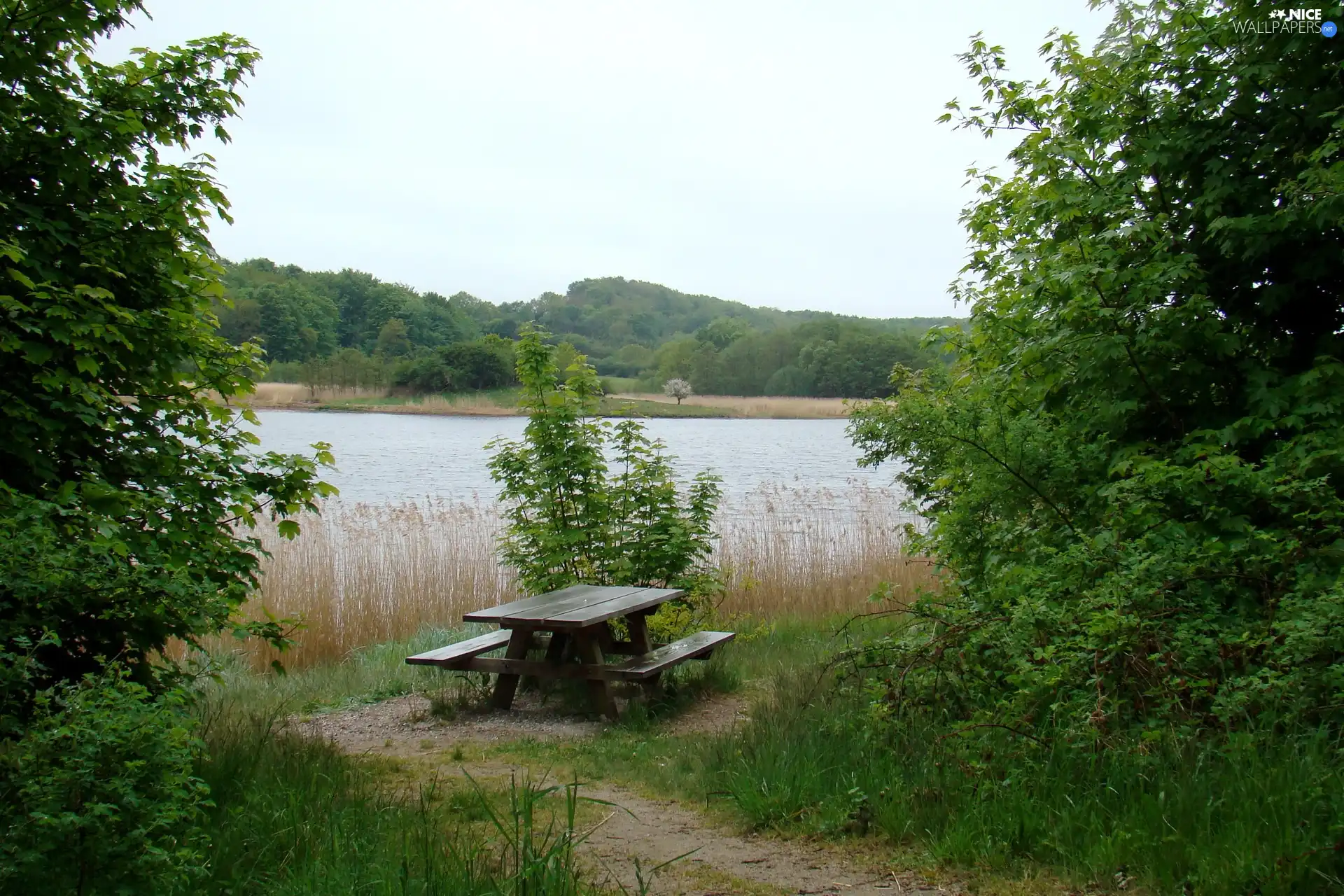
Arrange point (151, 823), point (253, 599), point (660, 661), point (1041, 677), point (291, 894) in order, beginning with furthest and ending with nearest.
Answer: point (253, 599), point (660, 661), point (1041, 677), point (291, 894), point (151, 823)

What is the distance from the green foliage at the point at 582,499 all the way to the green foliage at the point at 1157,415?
8.73 ft

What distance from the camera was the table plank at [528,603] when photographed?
234 inches

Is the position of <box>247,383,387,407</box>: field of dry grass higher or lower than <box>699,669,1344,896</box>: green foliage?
higher

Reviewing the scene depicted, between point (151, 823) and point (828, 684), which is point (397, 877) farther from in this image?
point (828, 684)

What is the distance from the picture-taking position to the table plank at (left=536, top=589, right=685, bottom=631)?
557cm

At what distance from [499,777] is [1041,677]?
2.63 metres

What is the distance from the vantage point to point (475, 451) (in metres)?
32.0

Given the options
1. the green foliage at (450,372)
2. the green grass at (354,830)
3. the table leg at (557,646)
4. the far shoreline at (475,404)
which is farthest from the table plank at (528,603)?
the far shoreline at (475,404)

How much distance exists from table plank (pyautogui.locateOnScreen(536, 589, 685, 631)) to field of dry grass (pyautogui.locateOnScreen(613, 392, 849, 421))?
2268cm

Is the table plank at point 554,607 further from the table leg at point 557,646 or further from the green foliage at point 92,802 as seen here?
the green foliage at point 92,802

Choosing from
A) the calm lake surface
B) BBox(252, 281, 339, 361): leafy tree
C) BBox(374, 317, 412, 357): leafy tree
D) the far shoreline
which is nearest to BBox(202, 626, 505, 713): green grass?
the calm lake surface

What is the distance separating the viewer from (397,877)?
2.68m

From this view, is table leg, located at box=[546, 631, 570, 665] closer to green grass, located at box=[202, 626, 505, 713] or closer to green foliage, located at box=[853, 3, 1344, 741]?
green grass, located at box=[202, 626, 505, 713]

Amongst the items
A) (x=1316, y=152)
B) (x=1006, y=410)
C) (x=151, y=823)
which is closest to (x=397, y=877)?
(x=151, y=823)
